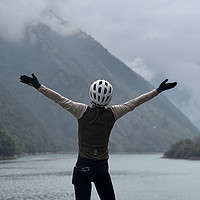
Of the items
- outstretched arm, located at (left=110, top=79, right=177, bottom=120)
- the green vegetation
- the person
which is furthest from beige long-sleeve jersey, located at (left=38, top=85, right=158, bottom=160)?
the green vegetation

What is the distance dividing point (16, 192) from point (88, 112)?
43991mm

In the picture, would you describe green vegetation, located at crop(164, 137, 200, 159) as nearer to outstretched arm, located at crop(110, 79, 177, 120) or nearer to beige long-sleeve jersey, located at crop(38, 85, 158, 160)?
outstretched arm, located at crop(110, 79, 177, 120)

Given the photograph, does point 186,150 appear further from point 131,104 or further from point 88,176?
point 88,176

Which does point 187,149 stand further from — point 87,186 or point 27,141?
point 87,186

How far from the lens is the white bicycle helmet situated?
5.51m

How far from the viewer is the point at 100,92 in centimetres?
555

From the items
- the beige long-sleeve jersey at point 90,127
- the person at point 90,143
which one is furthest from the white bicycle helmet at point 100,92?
the beige long-sleeve jersey at point 90,127

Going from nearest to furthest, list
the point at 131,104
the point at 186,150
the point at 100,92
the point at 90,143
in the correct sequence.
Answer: the point at 100,92
the point at 90,143
the point at 131,104
the point at 186,150

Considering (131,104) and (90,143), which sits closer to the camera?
(90,143)

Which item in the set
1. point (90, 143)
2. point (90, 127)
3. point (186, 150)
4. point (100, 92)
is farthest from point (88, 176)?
point (186, 150)

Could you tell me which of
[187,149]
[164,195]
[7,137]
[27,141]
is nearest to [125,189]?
[164,195]

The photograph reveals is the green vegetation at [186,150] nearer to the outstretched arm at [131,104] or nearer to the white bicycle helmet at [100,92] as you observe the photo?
the outstretched arm at [131,104]

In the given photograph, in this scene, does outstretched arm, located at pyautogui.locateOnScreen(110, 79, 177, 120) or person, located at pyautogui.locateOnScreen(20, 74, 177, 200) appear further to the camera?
outstretched arm, located at pyautogui.locateOnScreen(110, 79, 177, 120)

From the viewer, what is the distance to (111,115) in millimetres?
5855
